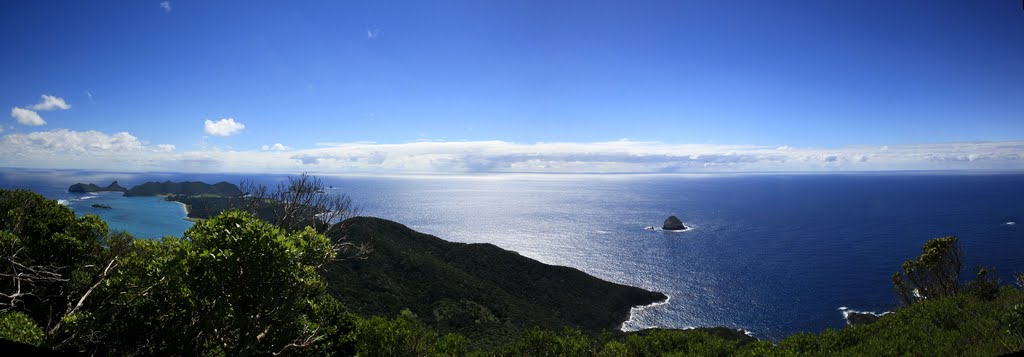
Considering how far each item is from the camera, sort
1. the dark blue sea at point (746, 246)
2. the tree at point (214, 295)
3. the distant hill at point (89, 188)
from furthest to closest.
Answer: the distant hill at point (89, 188) → the dark blue sea at point (746, 246) → the tree at point (214, 295)

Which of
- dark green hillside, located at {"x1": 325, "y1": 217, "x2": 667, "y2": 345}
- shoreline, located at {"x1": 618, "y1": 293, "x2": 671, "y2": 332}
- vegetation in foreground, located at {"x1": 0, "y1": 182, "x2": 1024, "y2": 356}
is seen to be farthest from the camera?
shoreline, located at {"x1": 618, "y1": 293, "x2": 671, "y2": 332}

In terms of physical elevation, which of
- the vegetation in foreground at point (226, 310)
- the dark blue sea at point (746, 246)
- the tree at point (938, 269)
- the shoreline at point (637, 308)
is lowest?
the shoreline at point (637, 308)

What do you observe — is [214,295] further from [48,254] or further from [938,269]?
[938,269]

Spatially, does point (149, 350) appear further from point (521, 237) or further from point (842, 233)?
point (842, 233)

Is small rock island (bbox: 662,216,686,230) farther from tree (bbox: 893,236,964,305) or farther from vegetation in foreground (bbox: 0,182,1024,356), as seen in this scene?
vegetation in foreground (bbox: 0,182,1024,356)

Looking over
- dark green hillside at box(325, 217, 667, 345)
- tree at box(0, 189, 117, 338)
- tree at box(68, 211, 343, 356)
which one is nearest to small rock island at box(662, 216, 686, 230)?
dark green hillside at box(325, 217, 667, 345)

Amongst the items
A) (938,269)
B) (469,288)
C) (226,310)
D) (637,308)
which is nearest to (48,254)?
(226,310)

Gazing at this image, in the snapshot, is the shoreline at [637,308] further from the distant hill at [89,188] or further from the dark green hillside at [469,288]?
the distant hill at [89,188]

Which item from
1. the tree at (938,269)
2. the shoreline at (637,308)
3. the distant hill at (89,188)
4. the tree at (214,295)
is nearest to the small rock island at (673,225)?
the shoreline at (637,308)
